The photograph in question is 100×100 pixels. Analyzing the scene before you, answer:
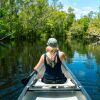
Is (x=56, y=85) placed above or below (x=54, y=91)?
above

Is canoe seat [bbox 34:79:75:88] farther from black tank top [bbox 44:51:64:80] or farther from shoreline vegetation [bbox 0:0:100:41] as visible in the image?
shoreline vegetation [bbox 0:0:100:41]

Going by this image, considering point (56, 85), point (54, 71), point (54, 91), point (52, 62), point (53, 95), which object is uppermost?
point (52, 62)

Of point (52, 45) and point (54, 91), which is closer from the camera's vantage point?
point (52, 45)

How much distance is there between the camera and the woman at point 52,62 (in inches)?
355

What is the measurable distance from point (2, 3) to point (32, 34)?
20568 mm

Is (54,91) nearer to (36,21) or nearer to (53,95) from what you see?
(53,95)

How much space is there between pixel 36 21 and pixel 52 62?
67451 mm

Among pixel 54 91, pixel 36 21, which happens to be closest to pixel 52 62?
pixel 54 91

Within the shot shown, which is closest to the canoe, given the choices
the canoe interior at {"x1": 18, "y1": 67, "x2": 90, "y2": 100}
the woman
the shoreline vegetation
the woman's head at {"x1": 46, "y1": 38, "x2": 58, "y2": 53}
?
the canoe interior at {"x1": 18, "y1": 67, "x2": 90, "y2": 100}

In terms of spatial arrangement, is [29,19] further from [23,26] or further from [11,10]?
[11,10]

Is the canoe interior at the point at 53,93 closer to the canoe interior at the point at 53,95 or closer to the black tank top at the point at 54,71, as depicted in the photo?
the canoe interior at the point at 53,95

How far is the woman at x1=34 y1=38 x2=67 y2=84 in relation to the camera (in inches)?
355

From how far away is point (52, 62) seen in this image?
9.23 m

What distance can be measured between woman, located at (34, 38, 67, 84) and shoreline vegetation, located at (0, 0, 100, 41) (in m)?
41.2
